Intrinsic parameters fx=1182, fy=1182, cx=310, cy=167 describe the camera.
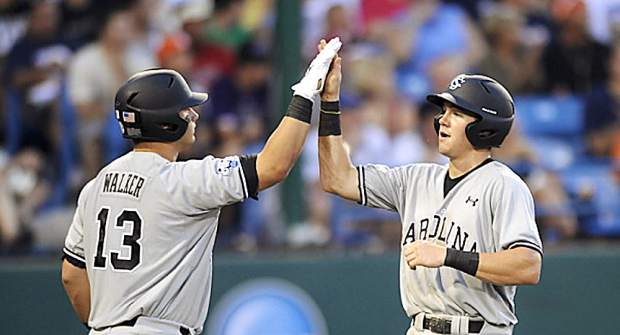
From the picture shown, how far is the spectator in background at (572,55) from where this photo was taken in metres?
8.01

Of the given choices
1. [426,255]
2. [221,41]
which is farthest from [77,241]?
[221,41]

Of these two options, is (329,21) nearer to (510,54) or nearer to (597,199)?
(510,54)

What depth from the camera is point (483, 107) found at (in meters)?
4.71

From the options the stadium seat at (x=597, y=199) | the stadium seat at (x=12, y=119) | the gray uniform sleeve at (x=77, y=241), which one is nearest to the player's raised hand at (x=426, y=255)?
the gray uniform sleeve at (x=77, y=241)

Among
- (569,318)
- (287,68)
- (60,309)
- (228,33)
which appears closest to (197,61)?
(228,33)

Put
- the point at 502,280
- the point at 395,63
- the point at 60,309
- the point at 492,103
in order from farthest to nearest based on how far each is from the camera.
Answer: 1. the point at 395,63
2. the point at 60,309
3. the point at 492,103
4. the point at 502,280

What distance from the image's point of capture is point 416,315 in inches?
188

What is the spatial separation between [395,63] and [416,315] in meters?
3.61

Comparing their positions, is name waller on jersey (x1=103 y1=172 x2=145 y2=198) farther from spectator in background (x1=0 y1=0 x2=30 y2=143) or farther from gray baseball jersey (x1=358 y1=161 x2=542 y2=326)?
spectator in background (x1=0 y1=0 x2=30 y2=143)

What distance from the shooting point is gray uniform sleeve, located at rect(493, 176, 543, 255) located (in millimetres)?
4496

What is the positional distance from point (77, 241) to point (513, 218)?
1.74 meters

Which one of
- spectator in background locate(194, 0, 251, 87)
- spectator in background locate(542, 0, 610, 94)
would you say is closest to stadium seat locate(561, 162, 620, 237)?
spectator in background locate(542, 0, 610, 94)

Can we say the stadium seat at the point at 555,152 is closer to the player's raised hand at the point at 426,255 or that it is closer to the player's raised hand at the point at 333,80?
the player's raised hand at the point at 333,80

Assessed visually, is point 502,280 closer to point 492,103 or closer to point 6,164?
point 492,103
